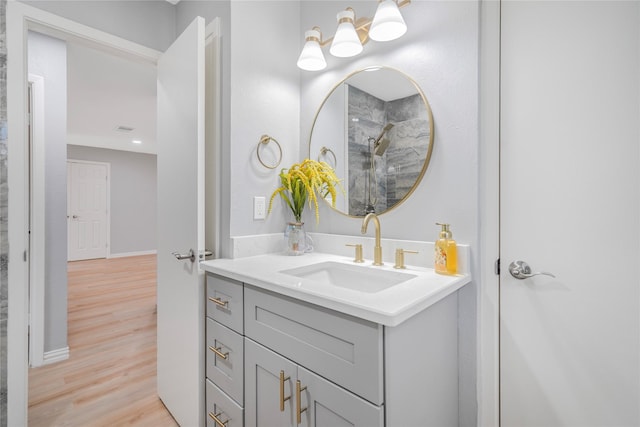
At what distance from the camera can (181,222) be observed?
1537mm

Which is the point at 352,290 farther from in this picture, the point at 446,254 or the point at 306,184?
the point at 306,184

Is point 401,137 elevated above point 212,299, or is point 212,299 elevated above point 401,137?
point 401,137

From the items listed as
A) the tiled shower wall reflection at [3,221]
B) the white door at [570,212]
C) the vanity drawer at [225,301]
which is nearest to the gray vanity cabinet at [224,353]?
the vanity drawer at [225,301]

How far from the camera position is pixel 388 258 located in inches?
54.9

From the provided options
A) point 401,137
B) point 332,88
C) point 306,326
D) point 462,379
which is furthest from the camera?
point 332,88

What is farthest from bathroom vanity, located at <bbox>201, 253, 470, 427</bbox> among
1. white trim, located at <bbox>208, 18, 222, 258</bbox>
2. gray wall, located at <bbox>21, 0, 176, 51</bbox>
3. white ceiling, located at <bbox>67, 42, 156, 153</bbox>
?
white ceiling, located at <bbox>67, 42, 156, 153</bbox>

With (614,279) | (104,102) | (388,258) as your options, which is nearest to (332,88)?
(388,258)

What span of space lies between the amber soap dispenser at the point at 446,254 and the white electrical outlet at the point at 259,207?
2.89 ft

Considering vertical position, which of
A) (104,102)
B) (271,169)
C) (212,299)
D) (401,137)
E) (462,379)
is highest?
(104,102)

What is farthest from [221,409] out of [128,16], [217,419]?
[128,16]

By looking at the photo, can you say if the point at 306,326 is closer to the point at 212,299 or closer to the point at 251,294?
the point at 251,294

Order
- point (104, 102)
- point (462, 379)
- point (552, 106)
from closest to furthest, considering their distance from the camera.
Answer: point (552, 106) → point (462, 379) → point (104, 102)

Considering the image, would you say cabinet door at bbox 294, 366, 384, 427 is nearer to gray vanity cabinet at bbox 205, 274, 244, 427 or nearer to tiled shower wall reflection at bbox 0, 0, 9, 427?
gray vanity cabinet at bbox 205, 274, 244, 427

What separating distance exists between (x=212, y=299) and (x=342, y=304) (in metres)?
0.78
